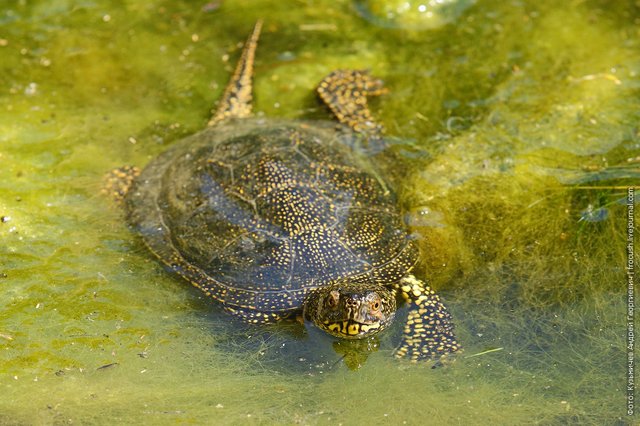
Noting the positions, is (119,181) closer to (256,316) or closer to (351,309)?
(256,316)

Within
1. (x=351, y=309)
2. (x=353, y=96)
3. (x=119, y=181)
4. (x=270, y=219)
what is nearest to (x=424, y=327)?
(x=351, y=309)

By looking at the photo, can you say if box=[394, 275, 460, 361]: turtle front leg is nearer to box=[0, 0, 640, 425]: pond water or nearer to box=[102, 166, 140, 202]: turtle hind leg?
box=[0, 0, 640, 425]: pond water

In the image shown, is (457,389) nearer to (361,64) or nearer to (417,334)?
(417,334)

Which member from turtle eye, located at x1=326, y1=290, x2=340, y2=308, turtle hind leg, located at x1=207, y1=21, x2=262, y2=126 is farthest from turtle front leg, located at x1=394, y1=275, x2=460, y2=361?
turtle hind leg, located at x1=207, y1=21, x2=262, y2=126

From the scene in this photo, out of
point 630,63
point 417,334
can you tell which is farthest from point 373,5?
point 417,334

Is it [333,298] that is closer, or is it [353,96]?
[333,298]
